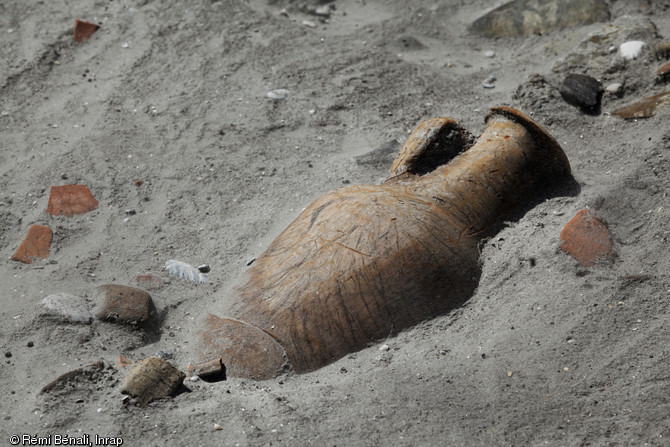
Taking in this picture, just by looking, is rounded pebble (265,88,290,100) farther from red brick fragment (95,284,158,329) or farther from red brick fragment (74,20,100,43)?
red brick fragment (95,284,158,329)

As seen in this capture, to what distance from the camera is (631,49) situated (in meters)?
5.04

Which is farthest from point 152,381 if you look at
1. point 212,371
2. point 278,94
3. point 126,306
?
point 278,94

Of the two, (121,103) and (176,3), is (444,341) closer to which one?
(121,103)

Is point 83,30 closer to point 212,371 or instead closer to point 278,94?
point 278,94

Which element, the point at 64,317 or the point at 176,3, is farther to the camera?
the point at 176,3

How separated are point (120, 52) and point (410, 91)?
2443 millimetres

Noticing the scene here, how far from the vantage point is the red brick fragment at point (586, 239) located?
3.42 metres

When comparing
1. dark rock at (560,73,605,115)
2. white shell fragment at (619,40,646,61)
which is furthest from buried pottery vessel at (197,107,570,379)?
white shell fragment at (619,40,646,61)

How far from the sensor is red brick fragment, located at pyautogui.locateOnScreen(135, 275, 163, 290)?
12.2 ft

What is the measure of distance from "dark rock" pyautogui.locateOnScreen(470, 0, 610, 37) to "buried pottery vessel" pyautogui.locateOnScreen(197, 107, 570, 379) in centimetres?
261

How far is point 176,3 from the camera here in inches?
240

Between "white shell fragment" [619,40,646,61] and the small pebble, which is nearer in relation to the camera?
the small pebble

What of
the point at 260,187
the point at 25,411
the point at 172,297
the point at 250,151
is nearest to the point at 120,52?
the point at 250,151

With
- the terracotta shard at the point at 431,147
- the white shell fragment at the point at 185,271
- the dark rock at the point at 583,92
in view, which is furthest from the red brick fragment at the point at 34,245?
the dark rock at the point at 583,92
